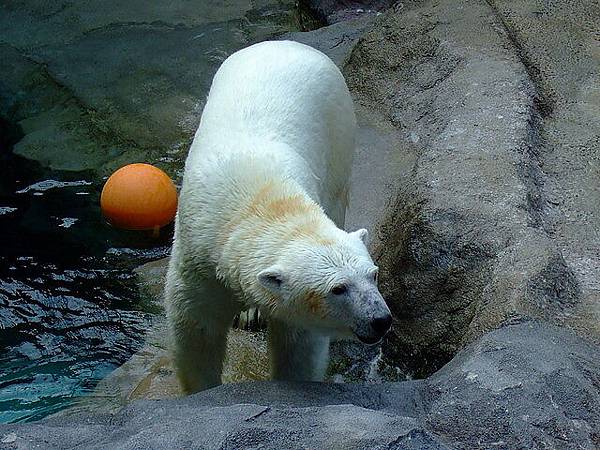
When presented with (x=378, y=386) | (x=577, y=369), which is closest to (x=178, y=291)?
(x=378, y=386)

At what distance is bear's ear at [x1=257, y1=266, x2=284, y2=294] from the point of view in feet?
9.53

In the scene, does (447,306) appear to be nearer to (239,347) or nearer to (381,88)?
(239,347)

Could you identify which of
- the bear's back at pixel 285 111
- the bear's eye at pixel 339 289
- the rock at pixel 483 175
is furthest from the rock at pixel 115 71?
the bear's eye at pixel 339 289

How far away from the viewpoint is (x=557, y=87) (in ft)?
16.9

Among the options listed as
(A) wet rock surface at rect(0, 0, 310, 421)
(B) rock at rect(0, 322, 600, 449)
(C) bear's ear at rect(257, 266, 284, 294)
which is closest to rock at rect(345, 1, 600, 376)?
(B) rock at rect(0, 322, 600, 449)

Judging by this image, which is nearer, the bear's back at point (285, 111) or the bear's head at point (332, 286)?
the bear's head at point (332, 286)

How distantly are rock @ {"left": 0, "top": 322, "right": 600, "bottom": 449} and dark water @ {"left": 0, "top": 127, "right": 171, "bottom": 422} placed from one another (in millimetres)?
1291

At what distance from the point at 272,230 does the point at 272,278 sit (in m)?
0.21

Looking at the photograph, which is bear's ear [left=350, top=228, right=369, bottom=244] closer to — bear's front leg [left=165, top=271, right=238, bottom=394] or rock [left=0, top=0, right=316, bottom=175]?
bear's front leg [left=165, top=271, right=238, bottom=394]

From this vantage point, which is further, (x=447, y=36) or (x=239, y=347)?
(x=447, y=36)

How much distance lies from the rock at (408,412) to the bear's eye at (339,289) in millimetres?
326

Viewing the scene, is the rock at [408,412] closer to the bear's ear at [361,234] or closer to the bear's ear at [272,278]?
the bear's ear at [272,278]

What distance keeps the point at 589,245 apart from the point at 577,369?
1.21m

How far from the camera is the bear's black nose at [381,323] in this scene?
9.21 ft
